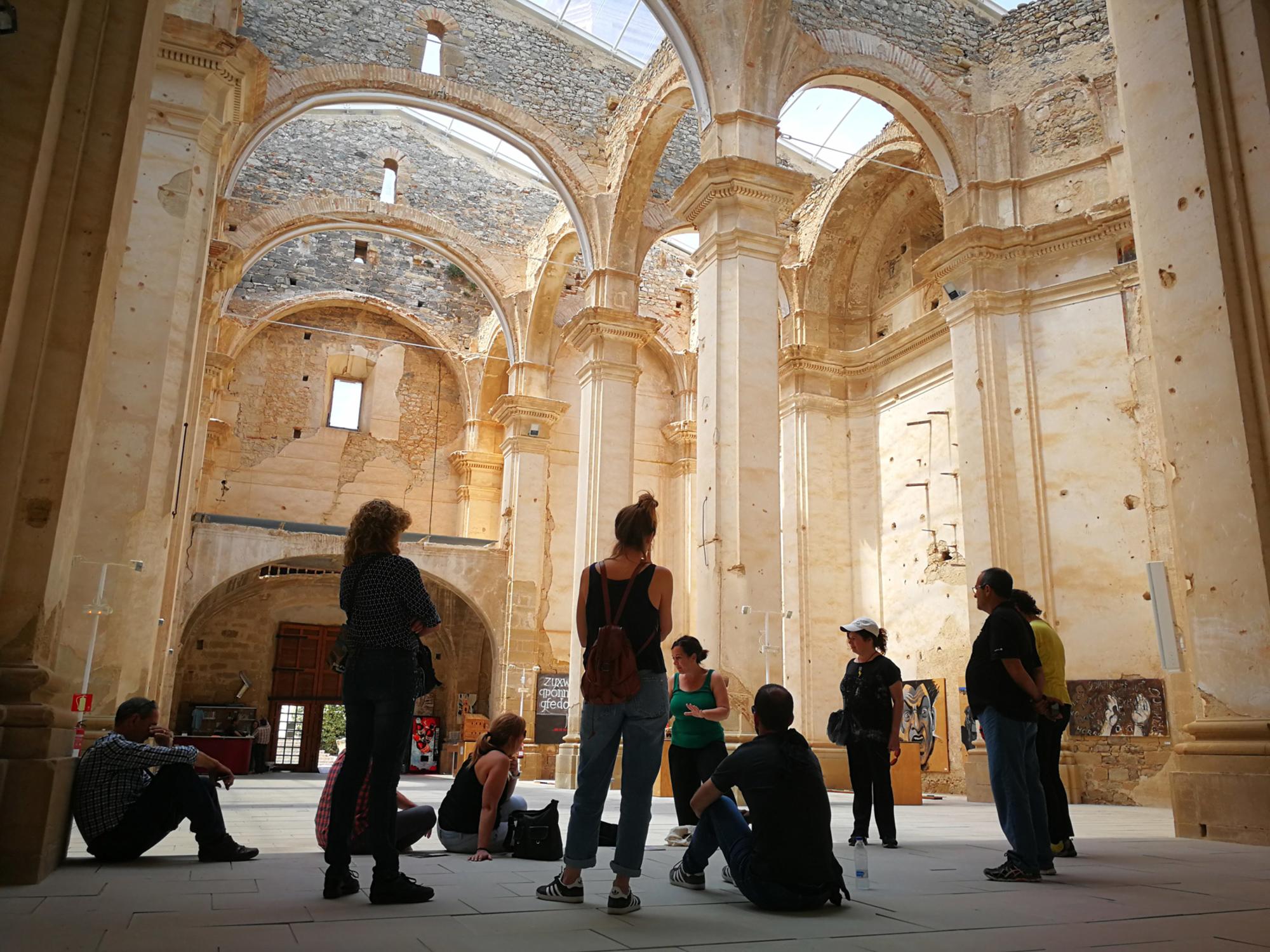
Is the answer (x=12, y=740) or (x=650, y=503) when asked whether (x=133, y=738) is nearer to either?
(x=12, y=740)

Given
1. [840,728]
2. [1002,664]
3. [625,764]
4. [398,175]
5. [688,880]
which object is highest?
[398,175]

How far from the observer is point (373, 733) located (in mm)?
3742

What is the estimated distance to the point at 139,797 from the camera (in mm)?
4543

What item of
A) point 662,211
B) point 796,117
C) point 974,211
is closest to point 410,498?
point 662,211

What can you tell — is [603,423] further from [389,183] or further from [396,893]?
[396,893]

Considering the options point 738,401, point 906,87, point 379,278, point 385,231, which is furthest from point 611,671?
point 379,278

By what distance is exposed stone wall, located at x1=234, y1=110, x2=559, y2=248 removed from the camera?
21.0 meters

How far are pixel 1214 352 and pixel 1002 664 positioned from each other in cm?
273

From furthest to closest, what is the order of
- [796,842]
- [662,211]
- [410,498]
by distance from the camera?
1. [410,498]
2. [662,211]
3. [796,842]

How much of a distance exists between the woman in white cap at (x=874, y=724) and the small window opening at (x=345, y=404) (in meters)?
20.6

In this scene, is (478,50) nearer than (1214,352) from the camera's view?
No

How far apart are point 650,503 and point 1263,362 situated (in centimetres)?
404

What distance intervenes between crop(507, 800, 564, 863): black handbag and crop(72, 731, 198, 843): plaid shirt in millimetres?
1654

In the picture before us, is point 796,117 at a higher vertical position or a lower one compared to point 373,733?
higher
